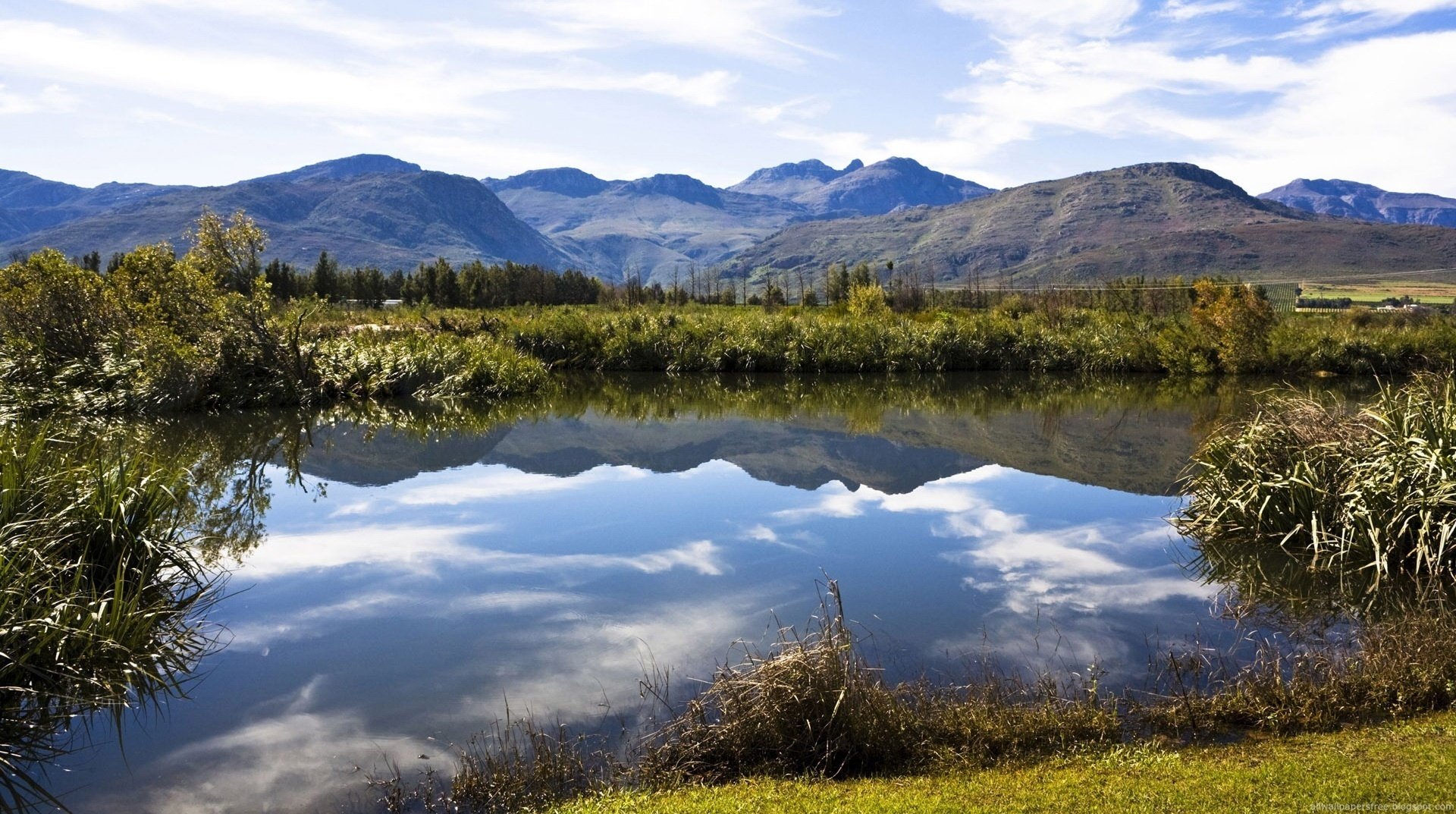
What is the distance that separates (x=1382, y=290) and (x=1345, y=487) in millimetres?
142565

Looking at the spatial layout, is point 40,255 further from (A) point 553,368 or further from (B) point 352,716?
(B) point 352,716

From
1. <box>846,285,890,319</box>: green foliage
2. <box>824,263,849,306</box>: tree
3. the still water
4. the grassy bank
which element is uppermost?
<box>824,263,849,306</box>: tree

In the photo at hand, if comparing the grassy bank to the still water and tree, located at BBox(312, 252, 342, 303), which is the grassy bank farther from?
tree, located at BBox(312, 252, 342, 303)

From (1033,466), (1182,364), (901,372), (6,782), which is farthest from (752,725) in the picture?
(1182,364)

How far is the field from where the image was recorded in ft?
350

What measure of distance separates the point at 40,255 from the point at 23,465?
17.6m

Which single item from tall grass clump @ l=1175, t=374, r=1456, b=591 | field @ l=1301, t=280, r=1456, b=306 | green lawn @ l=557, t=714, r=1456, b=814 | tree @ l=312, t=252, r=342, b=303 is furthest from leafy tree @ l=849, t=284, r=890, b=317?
field @ l=1301, t=280, r=1456, b=306

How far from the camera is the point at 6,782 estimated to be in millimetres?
5469

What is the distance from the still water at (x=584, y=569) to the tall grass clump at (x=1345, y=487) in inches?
33.2

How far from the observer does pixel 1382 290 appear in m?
126

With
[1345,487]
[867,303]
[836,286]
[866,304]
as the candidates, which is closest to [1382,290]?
[836,286]

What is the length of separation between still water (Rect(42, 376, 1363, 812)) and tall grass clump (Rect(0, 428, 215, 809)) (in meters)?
0.29

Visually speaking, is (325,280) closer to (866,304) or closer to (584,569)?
(866,304)

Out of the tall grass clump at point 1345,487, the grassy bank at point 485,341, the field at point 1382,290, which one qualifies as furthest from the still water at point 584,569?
the field at point 1382,290
